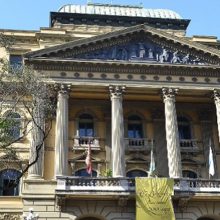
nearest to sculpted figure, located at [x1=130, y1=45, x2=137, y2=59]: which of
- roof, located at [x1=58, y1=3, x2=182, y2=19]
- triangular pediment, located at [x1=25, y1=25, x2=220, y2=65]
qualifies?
triangular pediment, located at [x1=25, y1=25, x2=220, y2=65]

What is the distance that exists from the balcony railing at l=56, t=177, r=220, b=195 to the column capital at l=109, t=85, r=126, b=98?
6476 mm

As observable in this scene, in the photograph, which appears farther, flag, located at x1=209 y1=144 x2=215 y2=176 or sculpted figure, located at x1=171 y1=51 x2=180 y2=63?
sculpted figure, located at x1=171 y1=51 x2=180 y2=63

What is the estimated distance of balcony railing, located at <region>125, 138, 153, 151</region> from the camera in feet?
119

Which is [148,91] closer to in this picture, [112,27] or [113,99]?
[113,99]

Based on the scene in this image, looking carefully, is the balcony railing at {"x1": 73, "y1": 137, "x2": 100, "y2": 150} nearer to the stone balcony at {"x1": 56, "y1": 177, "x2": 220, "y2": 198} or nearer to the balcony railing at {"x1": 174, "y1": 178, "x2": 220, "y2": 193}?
the stone balcony at {"x1": 56, "y1": 177, "x2": 220, "y2": 198}

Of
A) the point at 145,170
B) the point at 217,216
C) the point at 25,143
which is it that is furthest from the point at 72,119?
the point at 217,216

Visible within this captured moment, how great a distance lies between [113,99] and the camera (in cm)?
3488

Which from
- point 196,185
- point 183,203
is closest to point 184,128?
point 196,185

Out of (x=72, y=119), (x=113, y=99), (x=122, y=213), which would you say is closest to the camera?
(x=122, y=213)

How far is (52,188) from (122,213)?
478 centimetres

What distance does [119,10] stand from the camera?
158ft

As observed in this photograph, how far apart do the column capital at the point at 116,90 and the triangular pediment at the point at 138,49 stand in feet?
6.66

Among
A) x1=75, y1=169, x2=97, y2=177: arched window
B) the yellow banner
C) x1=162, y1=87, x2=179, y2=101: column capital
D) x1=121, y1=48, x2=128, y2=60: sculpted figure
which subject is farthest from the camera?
x1=121, y1=48, x2=128, y2=60: sculpted figure

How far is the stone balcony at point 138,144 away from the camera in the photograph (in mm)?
36375
